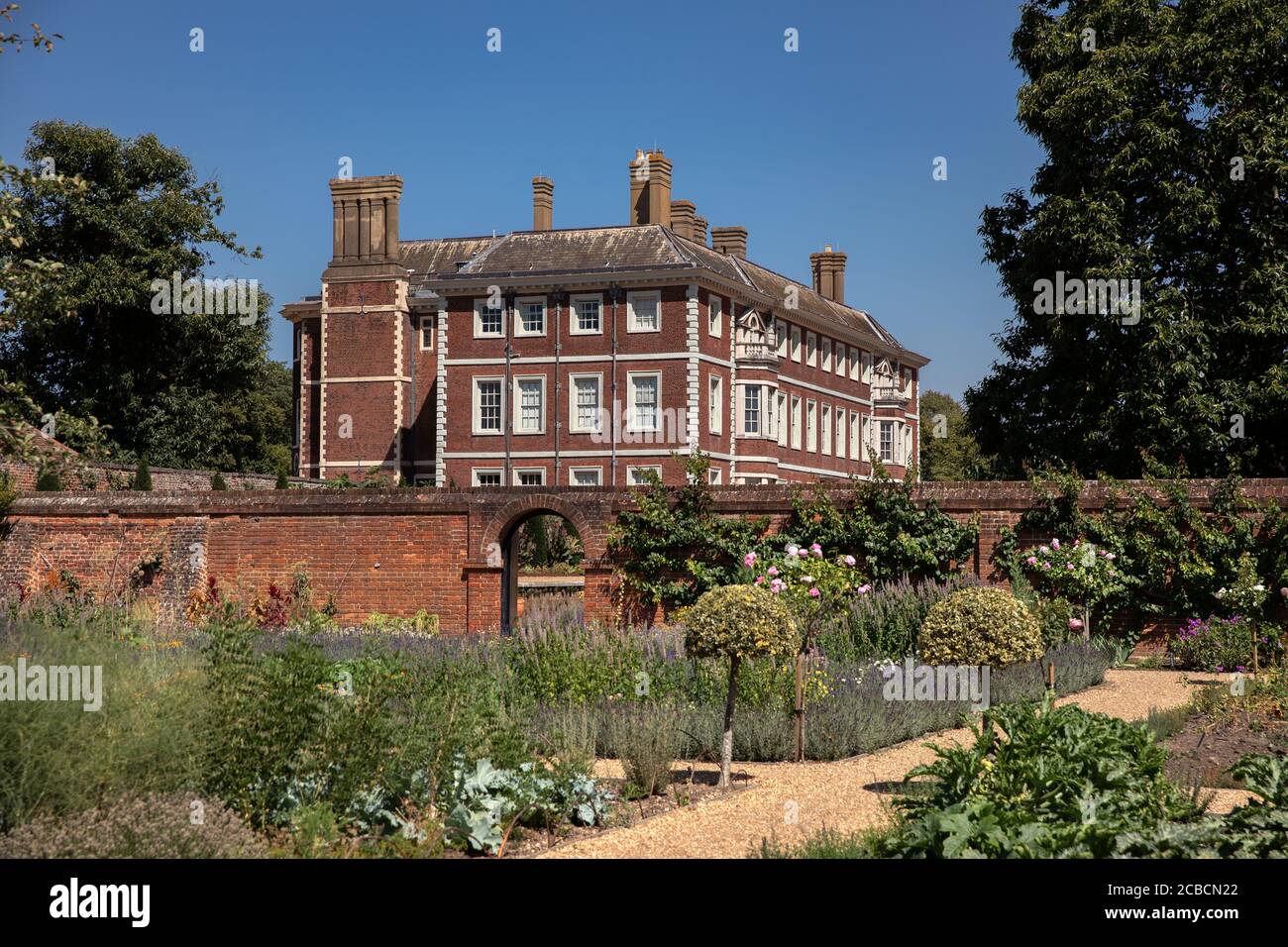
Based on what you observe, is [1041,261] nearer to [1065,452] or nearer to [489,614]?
[1065,452]

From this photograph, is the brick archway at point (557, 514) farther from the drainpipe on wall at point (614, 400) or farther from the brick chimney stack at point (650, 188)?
the brick chimney stack at point (650, 188)

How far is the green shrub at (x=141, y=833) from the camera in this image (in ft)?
20.4

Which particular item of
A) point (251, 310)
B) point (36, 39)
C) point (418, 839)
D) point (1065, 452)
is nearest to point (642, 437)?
point (251, 310)

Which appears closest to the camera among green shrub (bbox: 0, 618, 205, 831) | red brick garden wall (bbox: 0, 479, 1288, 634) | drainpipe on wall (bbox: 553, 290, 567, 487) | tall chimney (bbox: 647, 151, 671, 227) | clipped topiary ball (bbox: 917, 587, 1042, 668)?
green shrub (bbox: 0, 618, 205, 831)

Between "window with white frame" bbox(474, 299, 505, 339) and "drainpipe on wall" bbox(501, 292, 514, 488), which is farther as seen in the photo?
"window with white frame" bbox(474, 299, 505, 339)

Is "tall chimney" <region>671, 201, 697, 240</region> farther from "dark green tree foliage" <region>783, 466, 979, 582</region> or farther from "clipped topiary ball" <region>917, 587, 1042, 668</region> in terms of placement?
"clipped topiary ball" <region>917, 587, 1042, 668</region>

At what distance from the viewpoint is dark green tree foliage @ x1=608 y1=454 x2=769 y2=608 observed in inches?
767

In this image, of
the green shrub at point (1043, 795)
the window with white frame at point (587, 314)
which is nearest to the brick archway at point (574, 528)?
the green shrub at point (1043, 795)

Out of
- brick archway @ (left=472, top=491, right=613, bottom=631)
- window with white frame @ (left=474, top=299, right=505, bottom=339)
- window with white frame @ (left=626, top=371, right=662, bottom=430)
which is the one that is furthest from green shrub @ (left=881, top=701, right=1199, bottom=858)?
window with white frame @ (left=474, top=299, right=505, bottom=339)

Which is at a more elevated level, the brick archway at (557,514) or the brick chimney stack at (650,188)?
the brick chimney stack at (650,188)

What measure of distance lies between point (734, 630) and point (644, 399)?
36333 millimetres

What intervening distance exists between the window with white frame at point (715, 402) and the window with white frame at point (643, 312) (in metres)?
2.58

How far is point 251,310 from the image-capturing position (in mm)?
51719

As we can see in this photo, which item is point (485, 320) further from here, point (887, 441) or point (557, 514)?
point (557, 514)
